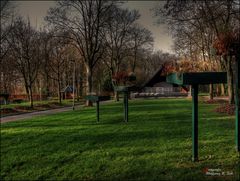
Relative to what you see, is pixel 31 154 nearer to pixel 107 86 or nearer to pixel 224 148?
pixel 224 148

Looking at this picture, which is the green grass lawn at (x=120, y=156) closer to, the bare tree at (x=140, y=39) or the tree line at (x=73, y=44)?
the tree line at (x=73, y=44)

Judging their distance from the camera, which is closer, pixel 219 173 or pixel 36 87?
pixel 219 173

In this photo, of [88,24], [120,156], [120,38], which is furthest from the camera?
[120,38]

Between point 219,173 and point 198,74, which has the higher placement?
point 198,74

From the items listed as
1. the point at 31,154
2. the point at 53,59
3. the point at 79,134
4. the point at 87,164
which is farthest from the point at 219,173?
the point at 53,59

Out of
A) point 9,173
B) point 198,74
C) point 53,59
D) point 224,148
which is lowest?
point 9,173

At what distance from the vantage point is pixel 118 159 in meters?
7.02

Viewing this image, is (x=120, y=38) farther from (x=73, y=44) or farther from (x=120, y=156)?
(x=120, y=156)

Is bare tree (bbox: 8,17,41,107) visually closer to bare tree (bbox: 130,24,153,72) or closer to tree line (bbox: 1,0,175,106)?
tree line (bbox: 1,0,175,106)

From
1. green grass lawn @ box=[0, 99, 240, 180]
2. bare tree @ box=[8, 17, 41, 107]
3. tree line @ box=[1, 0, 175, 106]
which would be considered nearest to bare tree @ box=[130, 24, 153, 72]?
tree line @ box=[1, 0, 175, 106]

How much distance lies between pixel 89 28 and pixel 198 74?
26679mm

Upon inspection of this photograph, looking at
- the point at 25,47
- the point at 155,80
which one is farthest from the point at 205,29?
the point at 25,47

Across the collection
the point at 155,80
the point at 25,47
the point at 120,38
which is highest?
the point at 120,38

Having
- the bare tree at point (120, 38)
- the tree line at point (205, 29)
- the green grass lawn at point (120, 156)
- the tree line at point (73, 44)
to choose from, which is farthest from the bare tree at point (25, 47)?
the green grass lawn at point (120, 156)
